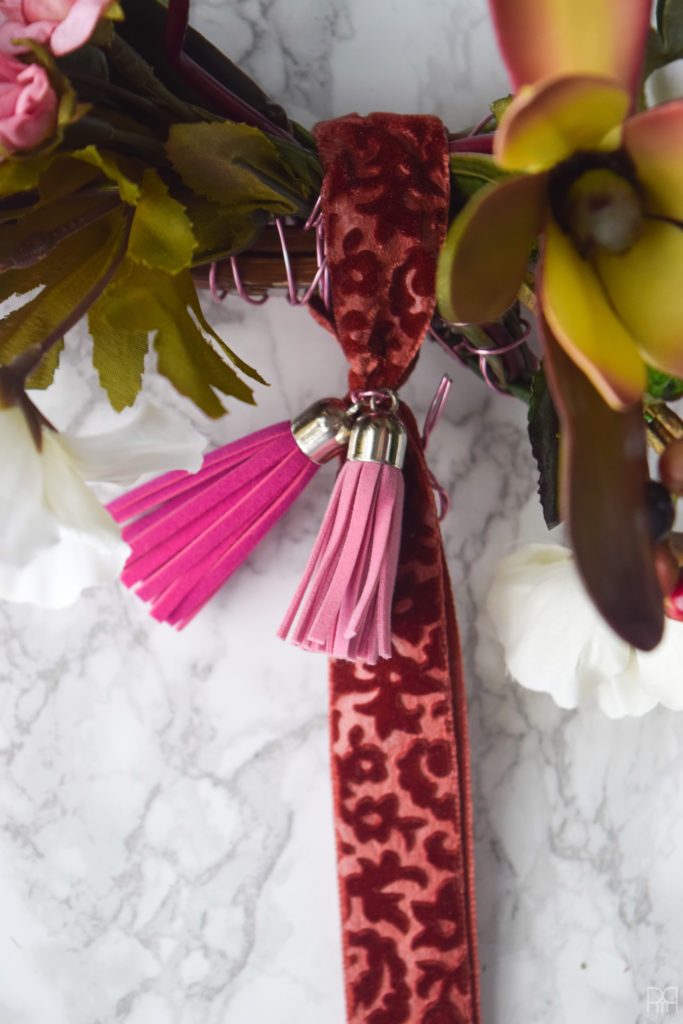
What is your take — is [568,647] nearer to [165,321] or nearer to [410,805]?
[410,805]

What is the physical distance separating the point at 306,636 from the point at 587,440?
0.25m

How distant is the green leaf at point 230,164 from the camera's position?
1.21 feet

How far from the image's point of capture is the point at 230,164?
378mm

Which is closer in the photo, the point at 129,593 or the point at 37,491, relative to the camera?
the point at 37,491

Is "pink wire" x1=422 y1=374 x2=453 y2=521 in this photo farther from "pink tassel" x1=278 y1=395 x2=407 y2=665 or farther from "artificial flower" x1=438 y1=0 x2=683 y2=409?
"artificial flower" x1=438 y1=0 x2=683 y2=409

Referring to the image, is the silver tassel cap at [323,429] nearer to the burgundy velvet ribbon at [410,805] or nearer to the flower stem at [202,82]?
the burgundy velvet ribbon at [410,805]

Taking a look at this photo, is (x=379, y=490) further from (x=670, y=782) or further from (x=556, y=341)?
(x=670, y=782)

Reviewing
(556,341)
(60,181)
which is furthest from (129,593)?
(556,341)

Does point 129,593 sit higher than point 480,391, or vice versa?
point 480,391

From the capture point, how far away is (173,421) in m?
0.35

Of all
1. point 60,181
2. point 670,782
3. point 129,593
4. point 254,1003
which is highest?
point 60,181

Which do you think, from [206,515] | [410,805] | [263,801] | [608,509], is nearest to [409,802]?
[410,805]
